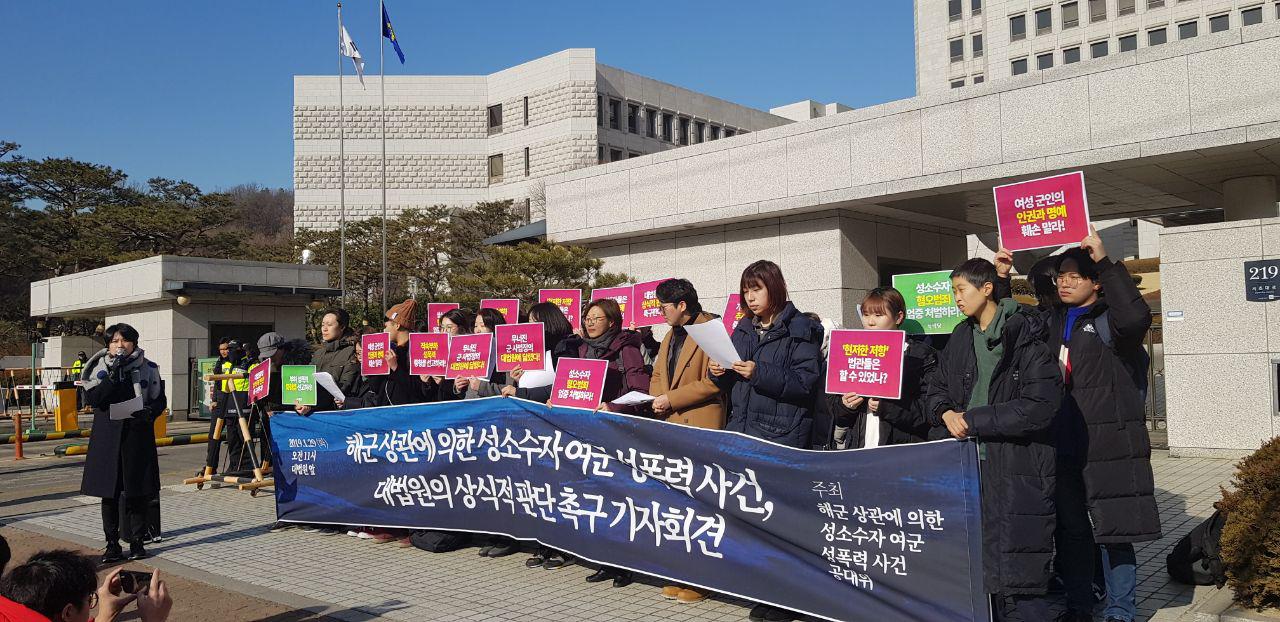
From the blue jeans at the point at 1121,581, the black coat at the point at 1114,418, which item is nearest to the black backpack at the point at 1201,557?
the blue jeans at the point at 1121,581

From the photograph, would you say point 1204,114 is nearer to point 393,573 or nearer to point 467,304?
point 393,573

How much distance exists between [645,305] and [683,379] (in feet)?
10.5

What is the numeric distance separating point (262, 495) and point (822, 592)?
8264 millimetres

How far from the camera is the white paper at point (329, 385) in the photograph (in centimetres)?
876

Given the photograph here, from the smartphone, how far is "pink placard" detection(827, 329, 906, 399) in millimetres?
3506

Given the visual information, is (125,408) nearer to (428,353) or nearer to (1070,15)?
(428,353)

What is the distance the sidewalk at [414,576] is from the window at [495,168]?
52.0 m

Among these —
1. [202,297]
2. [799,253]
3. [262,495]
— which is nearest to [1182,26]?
[799,253]

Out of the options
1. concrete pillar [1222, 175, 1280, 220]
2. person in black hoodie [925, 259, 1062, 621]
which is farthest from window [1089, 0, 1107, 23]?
person in black hoodie [925, 259, 1062, 621]

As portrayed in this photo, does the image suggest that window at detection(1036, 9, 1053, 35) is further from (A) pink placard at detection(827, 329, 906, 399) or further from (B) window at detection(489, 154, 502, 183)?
(A) pink placard at detection(827, 329, 906, 399)

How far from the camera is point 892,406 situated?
559cm

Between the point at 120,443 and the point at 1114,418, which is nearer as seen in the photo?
the point at 1114,418

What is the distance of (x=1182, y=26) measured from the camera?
2137 inches

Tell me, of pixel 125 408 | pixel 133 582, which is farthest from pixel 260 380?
pixel 133 582
